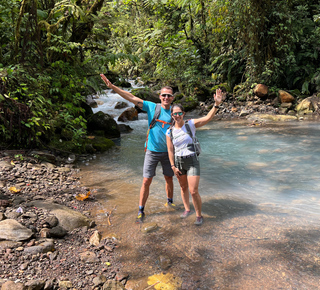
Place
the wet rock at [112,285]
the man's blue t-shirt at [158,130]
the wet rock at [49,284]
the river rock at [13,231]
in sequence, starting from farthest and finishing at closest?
1. the man's blue t-shirt at [158,130]
2. the river rock at [13,231]
3. the wet rock at [112,285]
4. the wet rock at [49,284]

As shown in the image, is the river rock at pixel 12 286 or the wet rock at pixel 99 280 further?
the wet rock at pixel 99 280

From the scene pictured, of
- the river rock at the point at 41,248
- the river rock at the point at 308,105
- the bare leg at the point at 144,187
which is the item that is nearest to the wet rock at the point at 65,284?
the river rock at the point at 41,248

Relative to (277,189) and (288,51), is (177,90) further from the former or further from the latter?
(277,189)

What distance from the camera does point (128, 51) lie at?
10.6 m

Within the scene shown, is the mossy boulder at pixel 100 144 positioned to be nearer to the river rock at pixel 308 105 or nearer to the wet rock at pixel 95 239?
the wet rock at pixel 95 239

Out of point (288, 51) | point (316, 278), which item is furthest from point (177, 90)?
point (316, 278)

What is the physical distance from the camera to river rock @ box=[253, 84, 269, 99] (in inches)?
671

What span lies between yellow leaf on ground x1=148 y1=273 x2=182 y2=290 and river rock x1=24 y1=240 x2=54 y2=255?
4.48 feet

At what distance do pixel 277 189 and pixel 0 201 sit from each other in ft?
17.9

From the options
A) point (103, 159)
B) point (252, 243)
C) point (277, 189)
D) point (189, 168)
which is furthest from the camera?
point (103, 159)

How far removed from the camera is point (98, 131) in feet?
38.0

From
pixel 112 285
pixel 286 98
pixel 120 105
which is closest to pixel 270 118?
pixel 286 98

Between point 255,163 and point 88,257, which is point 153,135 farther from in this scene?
point 255,163

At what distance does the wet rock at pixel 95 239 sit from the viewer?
3.92 meters
